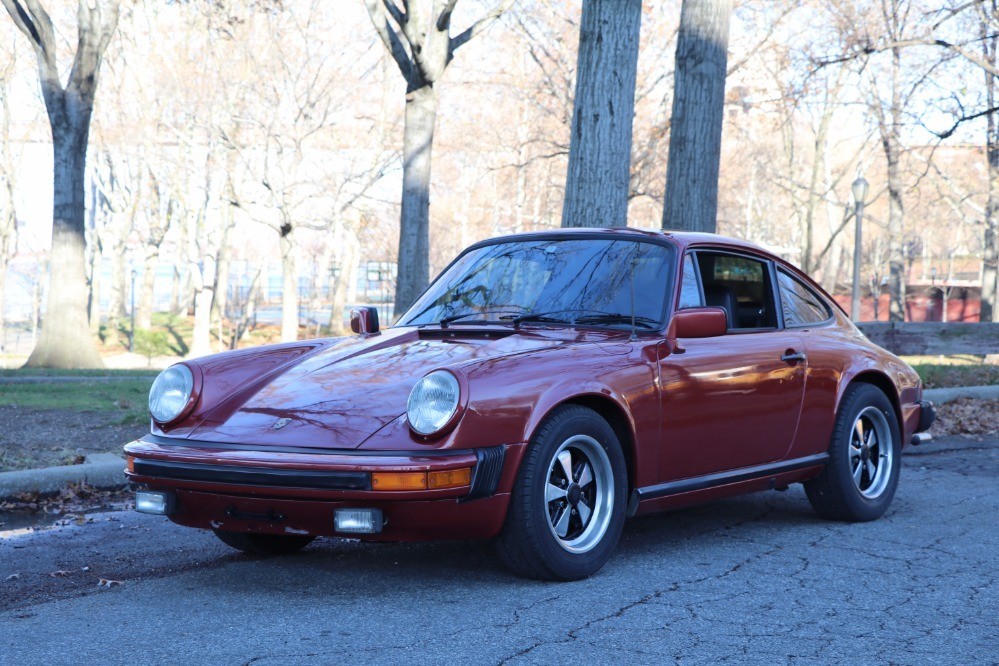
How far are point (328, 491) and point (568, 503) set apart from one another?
1045mm

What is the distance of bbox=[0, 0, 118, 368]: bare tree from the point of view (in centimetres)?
1697

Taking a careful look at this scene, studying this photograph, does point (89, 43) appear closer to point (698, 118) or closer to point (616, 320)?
point (698, 118)

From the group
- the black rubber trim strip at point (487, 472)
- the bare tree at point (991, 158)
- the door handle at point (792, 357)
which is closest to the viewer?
the black rubber trim strip at point (487, 472)

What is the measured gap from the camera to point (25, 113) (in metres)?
38.8

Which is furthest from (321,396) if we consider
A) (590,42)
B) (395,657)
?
(590,42)

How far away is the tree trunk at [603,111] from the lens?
917 centimetres

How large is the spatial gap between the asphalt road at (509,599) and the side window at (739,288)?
1104 mm

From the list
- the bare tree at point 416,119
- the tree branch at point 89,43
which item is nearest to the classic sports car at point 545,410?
the bare tree at point 416,119

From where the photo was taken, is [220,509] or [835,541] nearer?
[220,509]

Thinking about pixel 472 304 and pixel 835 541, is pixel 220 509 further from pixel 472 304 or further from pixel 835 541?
pixel 835 541

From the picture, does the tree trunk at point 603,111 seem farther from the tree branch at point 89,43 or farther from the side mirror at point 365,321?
the tree branch at point 89,43

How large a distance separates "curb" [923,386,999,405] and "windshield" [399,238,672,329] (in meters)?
7.09

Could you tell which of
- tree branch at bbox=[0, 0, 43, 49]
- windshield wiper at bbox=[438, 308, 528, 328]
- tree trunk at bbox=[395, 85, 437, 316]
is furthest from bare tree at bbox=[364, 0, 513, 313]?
windshield wiper at bbox=[438, 308, 528, 328]

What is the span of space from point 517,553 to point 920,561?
1.98 meters
